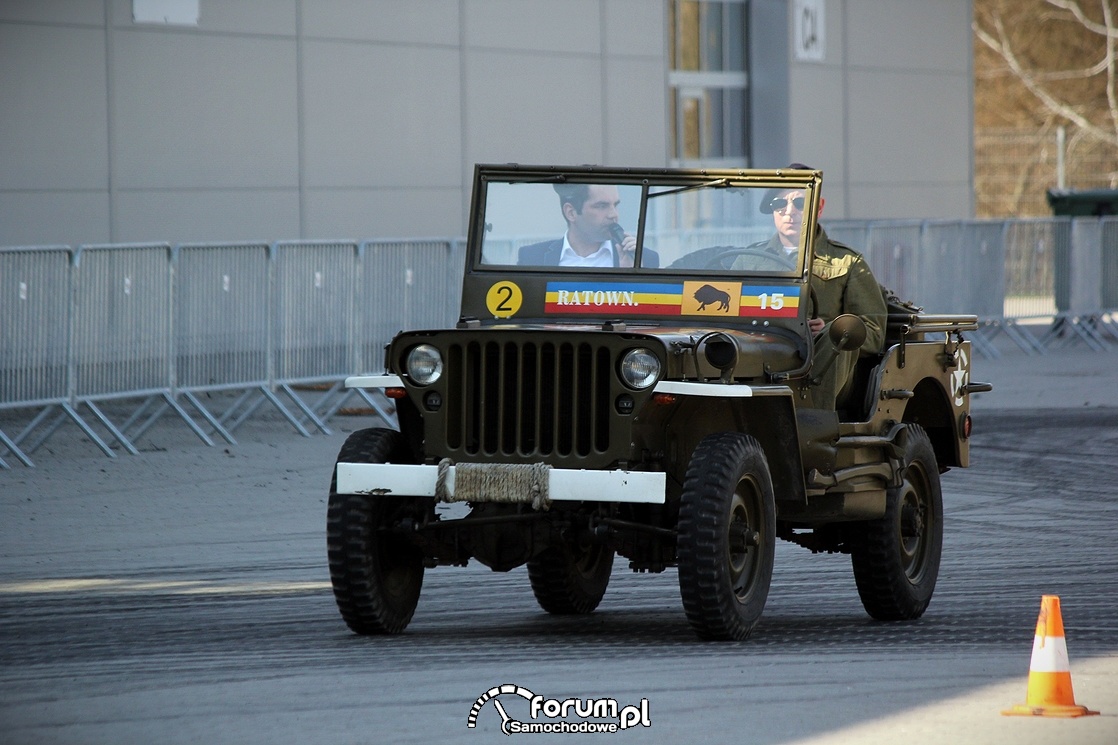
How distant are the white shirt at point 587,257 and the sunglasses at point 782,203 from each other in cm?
77

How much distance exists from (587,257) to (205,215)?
1249 centimetres

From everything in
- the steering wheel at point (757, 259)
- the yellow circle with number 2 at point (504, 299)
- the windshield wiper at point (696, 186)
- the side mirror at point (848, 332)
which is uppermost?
the windshield wiper at point (696, 186)

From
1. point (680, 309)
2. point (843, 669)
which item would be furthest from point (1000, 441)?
point (843, 669)

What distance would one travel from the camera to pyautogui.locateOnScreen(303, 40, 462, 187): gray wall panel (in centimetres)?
2191

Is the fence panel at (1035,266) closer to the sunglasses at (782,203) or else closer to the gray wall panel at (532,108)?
the gray wall panel at (532,108)

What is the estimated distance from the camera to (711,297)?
8.63 metres

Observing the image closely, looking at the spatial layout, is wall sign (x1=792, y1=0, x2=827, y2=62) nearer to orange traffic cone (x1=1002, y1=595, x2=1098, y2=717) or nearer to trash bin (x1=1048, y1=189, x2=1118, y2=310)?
trash bin (x1=1048, y1=189, x2=1118, y2=310)

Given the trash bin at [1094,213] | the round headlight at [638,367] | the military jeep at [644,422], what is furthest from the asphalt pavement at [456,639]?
the trash bin at [1094,213]

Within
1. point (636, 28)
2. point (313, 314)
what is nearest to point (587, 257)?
point (313, 314)

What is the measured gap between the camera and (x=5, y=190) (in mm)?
18750

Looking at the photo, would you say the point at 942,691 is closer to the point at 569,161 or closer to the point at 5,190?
the point at 5,190

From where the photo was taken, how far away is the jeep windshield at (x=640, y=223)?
8.75 meters

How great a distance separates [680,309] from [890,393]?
1.11 m

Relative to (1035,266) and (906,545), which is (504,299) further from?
(1035,266)
